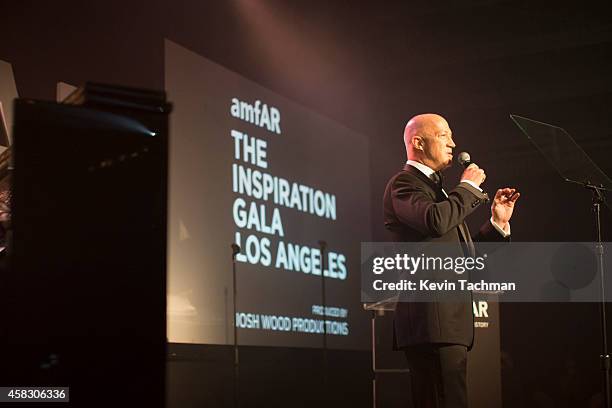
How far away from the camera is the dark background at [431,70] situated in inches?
208

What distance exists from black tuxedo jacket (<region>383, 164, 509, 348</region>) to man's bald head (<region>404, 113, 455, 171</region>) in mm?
59

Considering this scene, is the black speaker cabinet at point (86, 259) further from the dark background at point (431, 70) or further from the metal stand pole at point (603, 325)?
the dark background at point (431, 70)

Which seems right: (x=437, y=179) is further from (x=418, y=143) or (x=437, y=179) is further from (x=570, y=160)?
(x=570, y=160)

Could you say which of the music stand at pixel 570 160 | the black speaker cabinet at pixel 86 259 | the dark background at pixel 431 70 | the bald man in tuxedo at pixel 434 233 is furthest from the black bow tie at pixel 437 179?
the dark background at pixel 431 70

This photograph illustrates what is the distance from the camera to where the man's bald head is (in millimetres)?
2781

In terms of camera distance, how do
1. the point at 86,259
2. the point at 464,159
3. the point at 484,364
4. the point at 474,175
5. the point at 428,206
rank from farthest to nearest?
the point at 484,364, the point at 464,159, the point at 474,175, the point at 428,206, the point at 86,259

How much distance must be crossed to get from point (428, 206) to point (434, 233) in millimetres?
88

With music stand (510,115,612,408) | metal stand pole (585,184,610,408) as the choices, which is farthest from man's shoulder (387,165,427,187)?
metal stand pole (585,184,610,408)

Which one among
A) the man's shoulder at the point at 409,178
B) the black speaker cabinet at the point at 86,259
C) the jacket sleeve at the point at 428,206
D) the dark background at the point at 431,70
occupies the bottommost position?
the black speaker cabinet at the point at 86,259

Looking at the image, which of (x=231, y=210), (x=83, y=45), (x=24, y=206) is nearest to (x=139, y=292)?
(x=24, y=206)

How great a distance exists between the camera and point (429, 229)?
2.59 metres

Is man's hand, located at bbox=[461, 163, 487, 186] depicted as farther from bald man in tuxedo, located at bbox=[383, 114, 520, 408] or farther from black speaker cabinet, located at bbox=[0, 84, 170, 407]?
black speaker cabinet, located at bbox=[0, 84, 170, 407]

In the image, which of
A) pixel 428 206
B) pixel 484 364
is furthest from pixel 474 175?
pixel 484 364

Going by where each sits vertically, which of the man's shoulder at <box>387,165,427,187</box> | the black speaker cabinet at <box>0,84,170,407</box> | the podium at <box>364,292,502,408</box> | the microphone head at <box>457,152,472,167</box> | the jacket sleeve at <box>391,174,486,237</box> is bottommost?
the podium at <box>364,292,502,408</box>
